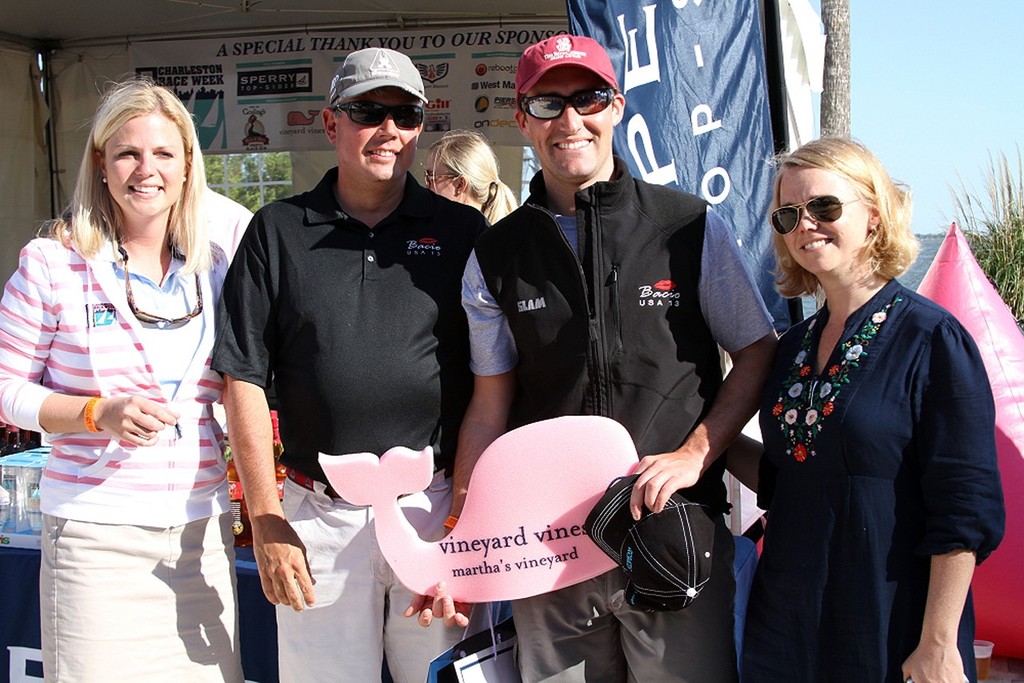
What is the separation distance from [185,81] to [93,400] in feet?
20.6

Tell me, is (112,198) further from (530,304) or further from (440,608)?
(440,608)

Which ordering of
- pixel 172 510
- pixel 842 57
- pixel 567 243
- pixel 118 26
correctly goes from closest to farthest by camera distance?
pixel 567 243 < pixel 172 510 < pixel 842 57 < pixel 118 26

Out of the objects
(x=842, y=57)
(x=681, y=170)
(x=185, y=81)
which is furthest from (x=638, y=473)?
(x=185, y=81)

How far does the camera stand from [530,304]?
1.90m

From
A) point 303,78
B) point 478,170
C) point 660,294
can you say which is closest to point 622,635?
point 660,294

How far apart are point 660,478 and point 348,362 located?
2.36ft

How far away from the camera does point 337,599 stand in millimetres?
2082

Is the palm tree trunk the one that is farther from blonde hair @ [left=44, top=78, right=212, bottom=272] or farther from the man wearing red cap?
blonde hair @ [left=44, top=78, right=212, bottom=272]

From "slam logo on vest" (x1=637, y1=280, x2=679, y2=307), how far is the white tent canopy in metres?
5.21

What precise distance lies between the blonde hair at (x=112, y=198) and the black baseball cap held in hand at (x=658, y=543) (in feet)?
3.61

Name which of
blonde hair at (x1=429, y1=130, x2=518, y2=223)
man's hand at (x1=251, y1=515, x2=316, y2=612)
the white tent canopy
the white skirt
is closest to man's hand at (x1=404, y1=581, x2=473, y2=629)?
man's hand at (x1=251, y1=515, x2=316, y2=612)

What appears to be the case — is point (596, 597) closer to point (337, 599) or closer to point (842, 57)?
point (337, 599)

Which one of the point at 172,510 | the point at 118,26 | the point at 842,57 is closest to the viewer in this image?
the point at 172,510

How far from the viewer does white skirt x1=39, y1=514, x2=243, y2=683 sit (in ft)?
6.67
